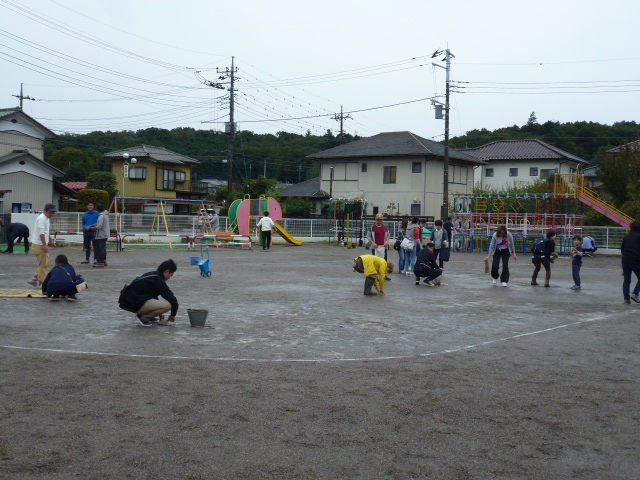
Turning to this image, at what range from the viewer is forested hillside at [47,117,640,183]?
6481 cm

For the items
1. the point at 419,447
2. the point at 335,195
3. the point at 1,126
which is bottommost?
the point at 419,447

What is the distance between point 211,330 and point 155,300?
926 mm

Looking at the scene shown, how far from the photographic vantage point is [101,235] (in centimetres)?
1852

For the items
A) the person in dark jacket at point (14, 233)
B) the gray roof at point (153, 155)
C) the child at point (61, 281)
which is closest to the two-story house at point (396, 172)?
the gray roof at point (153, 155)

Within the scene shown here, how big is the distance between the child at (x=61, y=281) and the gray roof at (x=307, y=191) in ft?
139

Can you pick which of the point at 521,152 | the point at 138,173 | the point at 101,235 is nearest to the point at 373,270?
the point at 101,235

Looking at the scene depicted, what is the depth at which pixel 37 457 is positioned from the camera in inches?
174

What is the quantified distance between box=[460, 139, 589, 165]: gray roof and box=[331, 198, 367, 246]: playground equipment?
26.8m

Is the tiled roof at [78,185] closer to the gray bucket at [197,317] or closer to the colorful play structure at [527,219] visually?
the colorful play structure at [527,219]

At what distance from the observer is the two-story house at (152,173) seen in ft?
180

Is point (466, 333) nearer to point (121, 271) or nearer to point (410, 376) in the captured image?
point (410, 376)

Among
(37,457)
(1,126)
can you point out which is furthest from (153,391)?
(1,126)

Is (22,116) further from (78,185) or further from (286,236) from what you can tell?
(286,236)

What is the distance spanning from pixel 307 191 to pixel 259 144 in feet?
73.6
